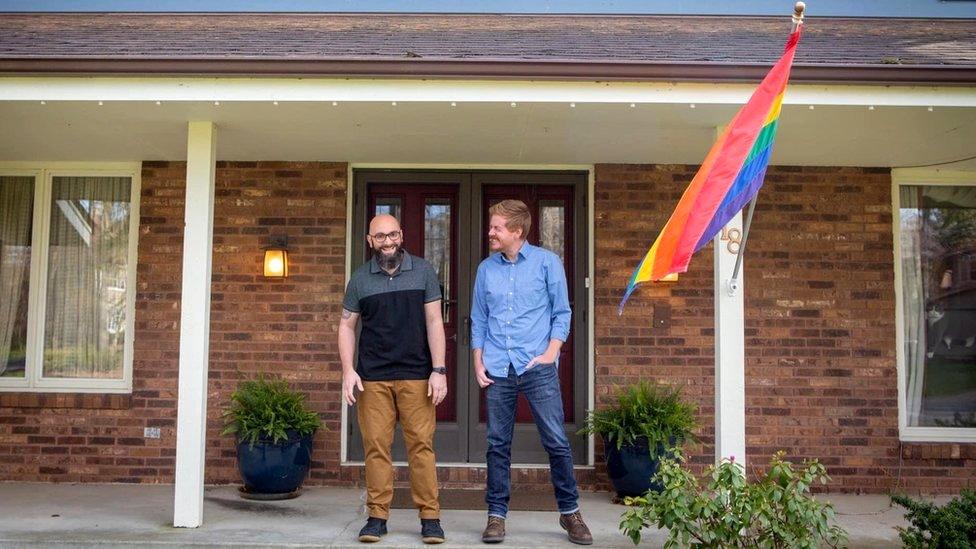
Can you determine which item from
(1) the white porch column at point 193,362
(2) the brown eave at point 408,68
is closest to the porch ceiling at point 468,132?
(2) the brown eave at point 408,68

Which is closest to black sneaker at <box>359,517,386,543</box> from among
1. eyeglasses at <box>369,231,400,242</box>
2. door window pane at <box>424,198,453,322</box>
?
eyeglasses at <box>369,231,400,242</box>

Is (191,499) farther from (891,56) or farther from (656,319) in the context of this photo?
(891,56)

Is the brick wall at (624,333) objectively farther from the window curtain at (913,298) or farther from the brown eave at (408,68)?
the brown eave at (408,68)

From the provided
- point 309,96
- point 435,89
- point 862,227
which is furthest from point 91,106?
point 862,227

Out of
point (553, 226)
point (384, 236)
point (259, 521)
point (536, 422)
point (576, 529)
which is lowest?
point (259, 521)

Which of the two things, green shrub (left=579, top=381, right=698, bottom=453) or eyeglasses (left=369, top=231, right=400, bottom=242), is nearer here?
eyeglasses (left=369, top=231, right=400, bottom=242)

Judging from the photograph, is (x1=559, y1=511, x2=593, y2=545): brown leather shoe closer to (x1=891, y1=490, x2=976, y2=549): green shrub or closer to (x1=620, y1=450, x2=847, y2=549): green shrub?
(x1=620, y1=450, x2=847, y2=549): green shrub

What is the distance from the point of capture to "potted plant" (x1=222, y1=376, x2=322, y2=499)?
539cm

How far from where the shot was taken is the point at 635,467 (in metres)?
5.37

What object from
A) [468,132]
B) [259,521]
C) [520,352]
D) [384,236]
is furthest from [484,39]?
[259,521]

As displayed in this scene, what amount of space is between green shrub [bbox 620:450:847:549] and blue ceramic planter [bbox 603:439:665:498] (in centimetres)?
144

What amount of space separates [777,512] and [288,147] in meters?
3.78

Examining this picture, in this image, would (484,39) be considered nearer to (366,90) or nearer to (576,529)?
(366,90)

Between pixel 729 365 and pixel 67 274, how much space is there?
189 inches
